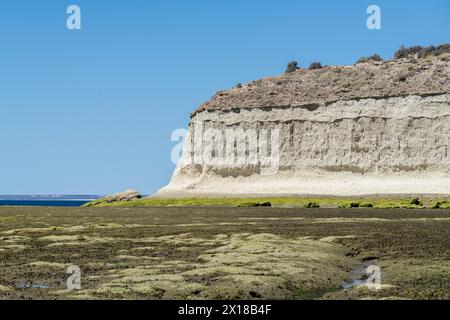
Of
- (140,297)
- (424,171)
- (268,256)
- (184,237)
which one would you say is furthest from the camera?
(424,171)

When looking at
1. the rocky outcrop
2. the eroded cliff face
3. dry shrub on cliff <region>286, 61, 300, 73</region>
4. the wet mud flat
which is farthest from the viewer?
dry shrub on cliff <region>286, 61, 300, 73</region>

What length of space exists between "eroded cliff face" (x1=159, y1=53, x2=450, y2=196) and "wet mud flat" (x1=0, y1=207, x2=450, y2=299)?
5065 centimetres

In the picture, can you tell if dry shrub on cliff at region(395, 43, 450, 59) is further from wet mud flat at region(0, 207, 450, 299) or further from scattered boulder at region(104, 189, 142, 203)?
wet mud flat at region(0, 207, 450, 299)

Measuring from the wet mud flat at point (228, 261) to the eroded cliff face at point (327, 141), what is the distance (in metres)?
50.6

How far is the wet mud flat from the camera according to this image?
20875 mm

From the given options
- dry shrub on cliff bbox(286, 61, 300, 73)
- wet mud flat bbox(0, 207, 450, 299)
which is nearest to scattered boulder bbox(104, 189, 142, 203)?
dry shrub on cliff bbox(286, 61, 300, 73)

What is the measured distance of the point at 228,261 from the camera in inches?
1065

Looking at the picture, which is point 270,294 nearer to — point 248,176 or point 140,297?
point 140,297

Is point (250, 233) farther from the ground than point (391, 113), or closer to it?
closer to it

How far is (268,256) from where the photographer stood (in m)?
28.8

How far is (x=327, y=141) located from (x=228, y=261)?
76227 millimetres
